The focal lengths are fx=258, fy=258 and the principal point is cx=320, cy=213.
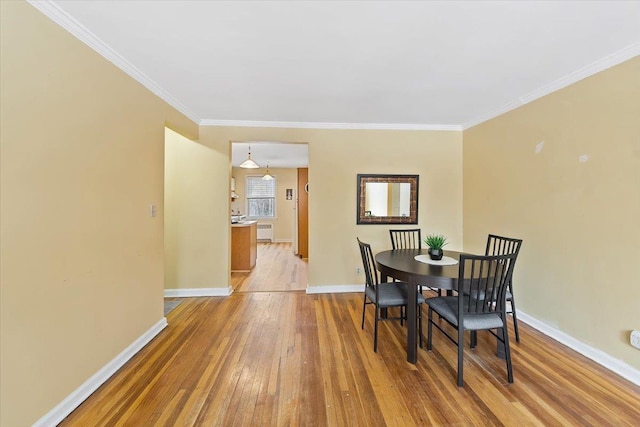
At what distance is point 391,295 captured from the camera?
249 centimetres

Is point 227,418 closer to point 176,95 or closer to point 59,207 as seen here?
point 59,207

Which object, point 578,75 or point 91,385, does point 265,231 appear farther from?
point 578,75

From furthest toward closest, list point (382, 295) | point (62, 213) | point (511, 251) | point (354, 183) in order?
point (354, 183), point (511, 251), point (382, 295), point (62, 213)

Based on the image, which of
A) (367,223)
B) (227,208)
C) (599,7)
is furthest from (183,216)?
(599,7)

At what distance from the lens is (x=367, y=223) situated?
3996 millimetres

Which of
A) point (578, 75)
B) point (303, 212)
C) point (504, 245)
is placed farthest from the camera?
point (303, 212)

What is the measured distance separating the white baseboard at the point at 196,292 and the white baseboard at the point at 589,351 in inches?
150

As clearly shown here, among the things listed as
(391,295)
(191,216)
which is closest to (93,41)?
(191,216)

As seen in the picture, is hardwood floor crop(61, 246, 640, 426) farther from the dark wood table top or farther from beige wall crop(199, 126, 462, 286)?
beige wall crop(199, 126, 462, 286)

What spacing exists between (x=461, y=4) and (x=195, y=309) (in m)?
3.89

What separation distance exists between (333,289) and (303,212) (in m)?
2.61

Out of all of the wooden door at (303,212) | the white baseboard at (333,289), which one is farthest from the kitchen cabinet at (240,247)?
the white baseboard at (333,289)

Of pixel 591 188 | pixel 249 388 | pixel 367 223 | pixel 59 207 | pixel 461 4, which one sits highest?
pixel 461 4

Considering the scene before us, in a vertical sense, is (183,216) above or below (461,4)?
A: below
